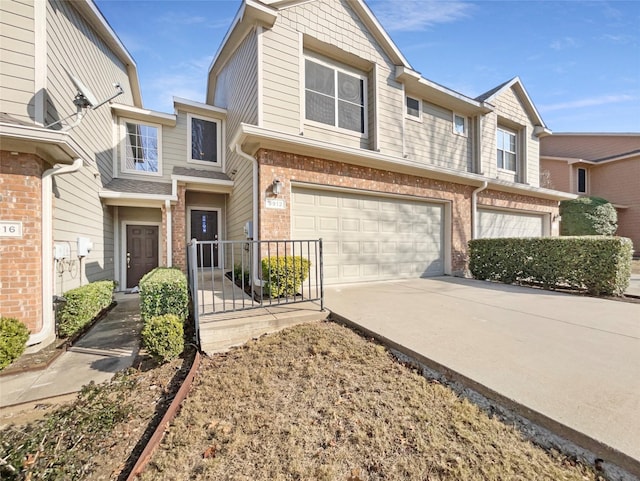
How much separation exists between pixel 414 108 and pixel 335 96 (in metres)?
2.79

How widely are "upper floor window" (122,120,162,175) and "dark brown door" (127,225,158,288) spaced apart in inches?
70.8

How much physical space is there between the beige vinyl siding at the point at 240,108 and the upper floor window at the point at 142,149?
205 cm

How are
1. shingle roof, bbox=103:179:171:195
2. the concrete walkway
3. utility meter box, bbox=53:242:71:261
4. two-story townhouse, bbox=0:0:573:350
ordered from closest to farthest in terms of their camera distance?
the concrete walkway
two-story townhouse, bbox=0:0:573:350
utility meter box, bbox=53:242:71:261
shingle roof, bbox=103:179:171:195

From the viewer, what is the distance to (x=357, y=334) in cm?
354

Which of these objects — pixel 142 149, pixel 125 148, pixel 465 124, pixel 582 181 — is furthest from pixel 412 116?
pixel 582 181

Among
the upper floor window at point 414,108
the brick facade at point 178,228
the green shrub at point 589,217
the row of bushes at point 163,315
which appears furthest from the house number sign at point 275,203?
the green shrub at point 589,217

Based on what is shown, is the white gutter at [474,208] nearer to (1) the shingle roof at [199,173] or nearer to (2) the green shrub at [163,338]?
(1) the shingle roof at [199,173]

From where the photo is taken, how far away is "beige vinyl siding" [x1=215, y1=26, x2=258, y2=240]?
609cm

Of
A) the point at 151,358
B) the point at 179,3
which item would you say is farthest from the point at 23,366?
the point at 179,3

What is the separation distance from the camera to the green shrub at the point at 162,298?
3.65 m

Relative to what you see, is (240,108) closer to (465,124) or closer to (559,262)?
(465,124)

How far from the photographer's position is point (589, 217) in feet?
45.1

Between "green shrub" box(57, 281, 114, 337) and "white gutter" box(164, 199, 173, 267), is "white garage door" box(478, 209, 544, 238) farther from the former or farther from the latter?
"green shrub" box(57, 281, 114, 337)

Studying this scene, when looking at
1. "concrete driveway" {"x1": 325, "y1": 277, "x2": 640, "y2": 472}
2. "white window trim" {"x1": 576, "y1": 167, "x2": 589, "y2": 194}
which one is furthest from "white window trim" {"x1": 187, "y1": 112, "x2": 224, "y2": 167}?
"white window trim" {"x1": 576, "y1": 167, "x2": 589, "y2": 194}
